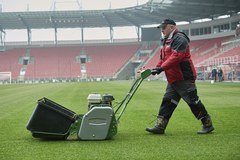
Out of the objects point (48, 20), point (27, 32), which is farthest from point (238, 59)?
point (27, 32)

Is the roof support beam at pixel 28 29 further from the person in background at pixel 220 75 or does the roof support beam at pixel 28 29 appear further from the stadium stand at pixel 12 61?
the person in background at pixel 220 75

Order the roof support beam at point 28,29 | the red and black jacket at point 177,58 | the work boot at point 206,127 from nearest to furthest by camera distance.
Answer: the red and black jacket at point 177,58 → the work boot at point 206,127 → the roof support beam at point 28,29

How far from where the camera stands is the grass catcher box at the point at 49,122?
239 inches

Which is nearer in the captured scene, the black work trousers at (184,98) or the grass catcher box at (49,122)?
the grass catcher box at (49,122)

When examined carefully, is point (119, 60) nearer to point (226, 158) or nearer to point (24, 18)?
point (24, 18)

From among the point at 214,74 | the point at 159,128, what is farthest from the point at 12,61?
the point at 159,128

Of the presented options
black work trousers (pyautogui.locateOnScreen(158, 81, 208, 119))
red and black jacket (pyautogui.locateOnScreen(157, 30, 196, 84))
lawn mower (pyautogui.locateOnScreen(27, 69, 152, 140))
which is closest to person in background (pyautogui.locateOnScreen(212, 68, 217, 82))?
black work trousers (pyautogui.locateOnScreen(158, 81, 208, 119))

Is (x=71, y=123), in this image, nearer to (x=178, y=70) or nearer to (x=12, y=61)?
(x=178, y=70)

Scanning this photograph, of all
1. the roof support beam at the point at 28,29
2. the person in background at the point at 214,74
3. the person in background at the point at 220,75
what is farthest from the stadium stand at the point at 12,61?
the person in background at the point at 220,75

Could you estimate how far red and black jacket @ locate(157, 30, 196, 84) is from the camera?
6.36 metres

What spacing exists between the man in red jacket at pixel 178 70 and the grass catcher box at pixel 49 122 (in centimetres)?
145

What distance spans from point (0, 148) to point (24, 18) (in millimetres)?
65943

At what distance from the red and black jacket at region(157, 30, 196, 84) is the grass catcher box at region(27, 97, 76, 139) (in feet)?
5.62

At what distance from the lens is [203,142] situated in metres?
5.77
